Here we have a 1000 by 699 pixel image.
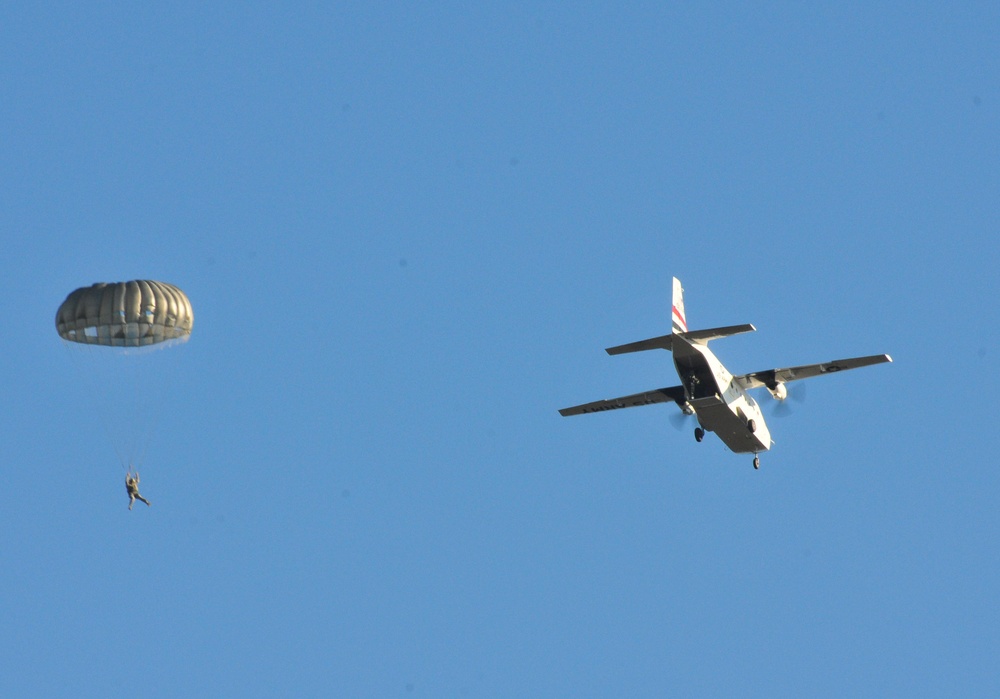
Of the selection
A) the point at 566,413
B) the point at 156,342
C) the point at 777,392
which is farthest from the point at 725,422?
the point at 156,342

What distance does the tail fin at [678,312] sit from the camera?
318 feet

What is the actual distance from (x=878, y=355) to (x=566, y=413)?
15.6 meters

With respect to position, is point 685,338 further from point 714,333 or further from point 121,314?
point 121,314

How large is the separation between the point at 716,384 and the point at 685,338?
298 cm

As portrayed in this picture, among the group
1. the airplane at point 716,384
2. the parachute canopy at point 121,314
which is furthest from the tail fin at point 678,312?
the parachute canopy at point 121,314

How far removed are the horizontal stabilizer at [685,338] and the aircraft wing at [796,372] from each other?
5.14 metres

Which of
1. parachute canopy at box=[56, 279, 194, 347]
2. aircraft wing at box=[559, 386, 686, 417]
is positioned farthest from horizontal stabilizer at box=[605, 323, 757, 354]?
parachute canopy at box=[56, 279, 194, 347]

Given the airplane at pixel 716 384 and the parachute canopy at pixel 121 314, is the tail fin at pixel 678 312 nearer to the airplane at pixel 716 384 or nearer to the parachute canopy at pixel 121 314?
the airplane at pixel 716 384

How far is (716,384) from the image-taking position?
9619 centimetres

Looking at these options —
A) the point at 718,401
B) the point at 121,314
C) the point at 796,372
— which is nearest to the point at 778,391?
the point at 796,372

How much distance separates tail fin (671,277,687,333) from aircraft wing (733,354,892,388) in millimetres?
3233

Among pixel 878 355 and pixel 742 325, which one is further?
pixel 878 355

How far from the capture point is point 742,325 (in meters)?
92.2

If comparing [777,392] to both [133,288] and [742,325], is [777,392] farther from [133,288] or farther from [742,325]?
[133,288]
